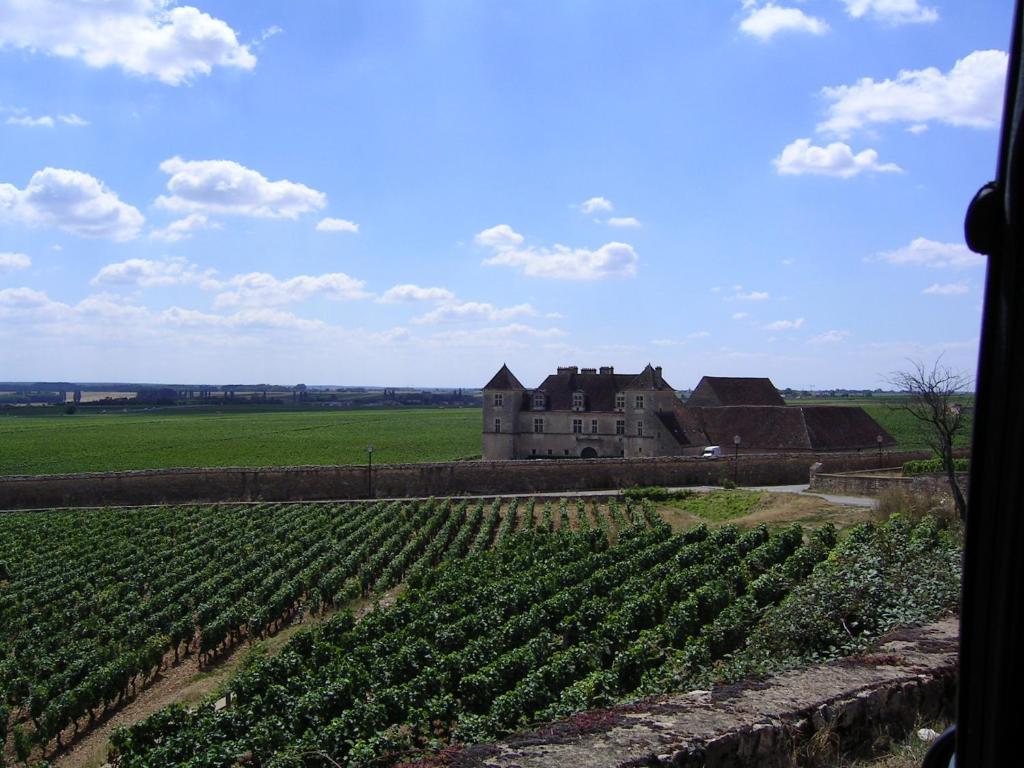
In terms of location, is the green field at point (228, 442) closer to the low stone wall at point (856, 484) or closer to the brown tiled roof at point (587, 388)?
the low stone wall at point (856, 484)

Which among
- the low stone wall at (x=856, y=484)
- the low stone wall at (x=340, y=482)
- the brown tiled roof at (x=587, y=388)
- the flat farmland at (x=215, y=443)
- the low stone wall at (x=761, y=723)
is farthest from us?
the flat farmland at (x=215, y=443)

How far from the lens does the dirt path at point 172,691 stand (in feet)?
48.4

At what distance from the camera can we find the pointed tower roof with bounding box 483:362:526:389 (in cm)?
5126

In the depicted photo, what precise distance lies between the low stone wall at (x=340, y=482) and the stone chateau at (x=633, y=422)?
570cm

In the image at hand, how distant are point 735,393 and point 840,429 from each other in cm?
856

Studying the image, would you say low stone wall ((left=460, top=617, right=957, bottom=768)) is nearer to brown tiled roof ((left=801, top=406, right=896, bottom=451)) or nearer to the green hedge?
the green hedge

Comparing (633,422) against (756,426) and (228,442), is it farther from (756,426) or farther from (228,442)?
(228,442)

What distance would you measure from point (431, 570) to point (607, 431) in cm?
2797

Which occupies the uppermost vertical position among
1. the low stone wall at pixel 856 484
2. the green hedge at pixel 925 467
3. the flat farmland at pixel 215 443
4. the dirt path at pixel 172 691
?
the green hedge at pixel 925 467

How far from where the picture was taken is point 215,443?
3506 inches

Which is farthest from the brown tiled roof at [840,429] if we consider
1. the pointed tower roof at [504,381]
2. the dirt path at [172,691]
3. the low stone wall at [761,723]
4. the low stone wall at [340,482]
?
the low stone wall at [761,723]

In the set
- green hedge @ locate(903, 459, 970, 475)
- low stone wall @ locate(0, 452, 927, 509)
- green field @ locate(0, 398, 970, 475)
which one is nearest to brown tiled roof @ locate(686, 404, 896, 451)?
green field @ locate(0, 398, 970, 475)

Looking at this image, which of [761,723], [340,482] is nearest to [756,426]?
[340,482]

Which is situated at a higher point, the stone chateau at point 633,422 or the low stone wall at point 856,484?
the stone chateau at point 633,422
